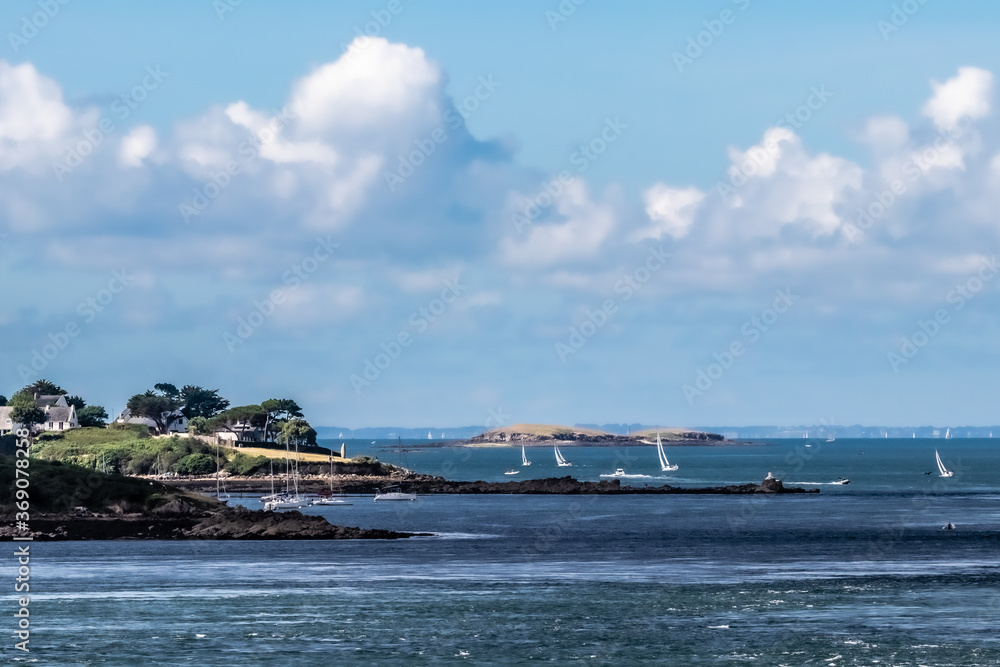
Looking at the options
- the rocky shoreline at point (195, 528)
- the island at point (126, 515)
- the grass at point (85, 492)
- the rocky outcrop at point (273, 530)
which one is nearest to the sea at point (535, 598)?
the rocky outcrop at point (273, 530)

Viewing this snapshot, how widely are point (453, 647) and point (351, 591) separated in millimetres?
20572

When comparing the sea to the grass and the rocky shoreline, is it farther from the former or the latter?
the grass

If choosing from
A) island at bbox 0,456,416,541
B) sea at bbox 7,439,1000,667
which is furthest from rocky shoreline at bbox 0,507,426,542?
sea at bbox 7,439,1000,667

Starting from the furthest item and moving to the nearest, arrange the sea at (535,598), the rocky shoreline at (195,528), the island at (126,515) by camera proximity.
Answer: the island at (126,515) → the rocky shoreline at (195,528) → the sea at (535,598)

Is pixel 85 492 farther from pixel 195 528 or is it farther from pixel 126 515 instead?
pixel 195 528

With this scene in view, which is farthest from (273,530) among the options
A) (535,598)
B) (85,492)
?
(535,598)

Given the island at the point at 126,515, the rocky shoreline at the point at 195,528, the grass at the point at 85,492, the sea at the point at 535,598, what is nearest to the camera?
the sea at the point at 535,598

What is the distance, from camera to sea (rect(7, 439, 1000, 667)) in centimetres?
6156

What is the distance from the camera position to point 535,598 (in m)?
79.1

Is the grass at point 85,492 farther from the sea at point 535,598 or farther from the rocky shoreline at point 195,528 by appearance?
the sea at point 535,598

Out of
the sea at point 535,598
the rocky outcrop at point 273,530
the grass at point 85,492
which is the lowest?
the sea at point 535,598

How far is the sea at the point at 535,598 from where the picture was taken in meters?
61.6

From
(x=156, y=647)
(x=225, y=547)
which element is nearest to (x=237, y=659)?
(x=156, y=647)

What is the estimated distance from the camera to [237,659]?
59.5 metres
